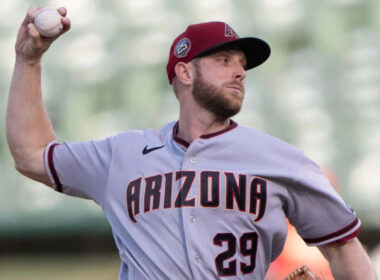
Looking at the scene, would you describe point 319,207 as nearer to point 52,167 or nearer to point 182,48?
point 182,48

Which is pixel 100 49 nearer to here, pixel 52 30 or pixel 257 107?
pixel 257 107

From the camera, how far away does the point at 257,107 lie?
9.01m

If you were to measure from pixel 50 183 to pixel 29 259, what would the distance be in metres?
5.94

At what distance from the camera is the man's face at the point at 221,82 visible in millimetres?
3348

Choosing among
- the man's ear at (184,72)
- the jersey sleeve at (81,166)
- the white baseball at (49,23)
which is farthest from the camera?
the man's ear at (184,72)

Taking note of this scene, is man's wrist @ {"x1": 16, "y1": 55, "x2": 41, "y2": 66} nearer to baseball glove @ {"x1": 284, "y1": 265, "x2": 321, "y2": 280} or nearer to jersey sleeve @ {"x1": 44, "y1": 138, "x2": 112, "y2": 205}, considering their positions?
jersey sleeve @ {"x1": 44, "y1": 138, "x2": 112, "y2": 205}

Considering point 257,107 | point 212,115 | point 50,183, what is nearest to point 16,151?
point 50,183

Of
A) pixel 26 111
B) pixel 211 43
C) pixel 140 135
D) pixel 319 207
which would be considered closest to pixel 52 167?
pixel 26 111

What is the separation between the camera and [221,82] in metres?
3.37

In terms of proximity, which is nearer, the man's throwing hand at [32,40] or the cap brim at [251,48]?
the man's throwing hand at [32,40]

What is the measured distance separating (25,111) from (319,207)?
1.13 m

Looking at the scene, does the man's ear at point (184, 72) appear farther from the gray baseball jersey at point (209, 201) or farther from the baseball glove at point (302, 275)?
the baseball glove at point (302, 275)

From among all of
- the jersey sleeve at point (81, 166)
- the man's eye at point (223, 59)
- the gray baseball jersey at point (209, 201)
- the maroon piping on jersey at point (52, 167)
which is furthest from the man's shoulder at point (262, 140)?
the maroon piping on jersey at point (52, 167)

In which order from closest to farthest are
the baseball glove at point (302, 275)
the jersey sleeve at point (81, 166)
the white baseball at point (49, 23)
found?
the baseball glove at point (302, 275), the white baseball at point (49, 23), the jersey sleeve at point (81, 166)
